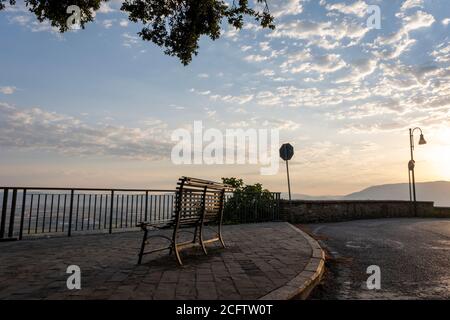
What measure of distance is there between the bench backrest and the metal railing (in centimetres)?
161

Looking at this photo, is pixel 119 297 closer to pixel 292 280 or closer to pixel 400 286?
pixel 292 280

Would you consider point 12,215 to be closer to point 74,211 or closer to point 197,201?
point 74,211

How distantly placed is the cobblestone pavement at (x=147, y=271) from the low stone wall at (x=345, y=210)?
7344 millimetres

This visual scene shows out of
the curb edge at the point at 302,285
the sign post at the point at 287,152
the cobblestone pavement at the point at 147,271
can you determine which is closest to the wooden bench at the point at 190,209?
the cobblestone pavement at the point at 147,271

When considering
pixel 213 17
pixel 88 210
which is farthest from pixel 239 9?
pixel 88 210

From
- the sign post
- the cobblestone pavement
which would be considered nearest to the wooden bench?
the cobblestone pavement

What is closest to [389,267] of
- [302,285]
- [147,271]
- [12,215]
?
[302,285]

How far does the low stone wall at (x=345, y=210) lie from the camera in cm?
1468

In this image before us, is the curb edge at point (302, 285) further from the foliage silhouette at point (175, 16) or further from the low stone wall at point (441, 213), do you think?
the low stone wall at point (441, 213)

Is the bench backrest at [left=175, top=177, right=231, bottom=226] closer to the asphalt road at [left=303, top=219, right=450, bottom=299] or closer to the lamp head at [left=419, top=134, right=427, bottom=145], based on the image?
the asphalt road at [left=303, top=219, right=450, bottom=299]

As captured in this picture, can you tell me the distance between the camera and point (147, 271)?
4.77 meters

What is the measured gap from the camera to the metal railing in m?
8.43

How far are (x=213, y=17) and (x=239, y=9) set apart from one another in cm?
77
